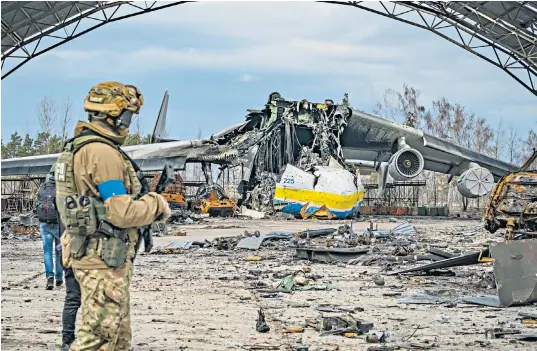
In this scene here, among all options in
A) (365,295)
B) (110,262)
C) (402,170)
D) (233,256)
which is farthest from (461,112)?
(110,262)

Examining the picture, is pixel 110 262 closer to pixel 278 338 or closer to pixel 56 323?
pixel 278 338

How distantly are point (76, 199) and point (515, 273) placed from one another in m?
5.66

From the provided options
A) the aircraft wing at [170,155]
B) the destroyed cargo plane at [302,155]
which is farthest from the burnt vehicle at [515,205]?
the aircraft wing at [170,155]

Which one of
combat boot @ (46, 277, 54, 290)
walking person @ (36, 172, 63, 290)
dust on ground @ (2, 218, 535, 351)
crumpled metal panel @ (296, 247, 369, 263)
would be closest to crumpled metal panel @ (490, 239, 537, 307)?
dust on ground @ (2, 218, 535, 351)

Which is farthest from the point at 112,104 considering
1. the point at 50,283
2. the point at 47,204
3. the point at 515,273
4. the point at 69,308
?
the point at 50,283

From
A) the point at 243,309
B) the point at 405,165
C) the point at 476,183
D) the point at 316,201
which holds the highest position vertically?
the point at 405,165

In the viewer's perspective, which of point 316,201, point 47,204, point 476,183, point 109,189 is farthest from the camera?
point 476,183

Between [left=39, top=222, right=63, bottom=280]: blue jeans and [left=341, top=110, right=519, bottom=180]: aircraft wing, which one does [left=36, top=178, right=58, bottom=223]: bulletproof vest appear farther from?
[left=341, top=110, right=519, bottom=180]: aircraft wing

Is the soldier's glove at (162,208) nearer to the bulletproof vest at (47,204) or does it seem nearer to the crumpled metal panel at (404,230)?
the bulletproof vest at (47,204)

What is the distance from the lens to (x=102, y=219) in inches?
169

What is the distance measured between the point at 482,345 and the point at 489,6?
Result: 20.6 m

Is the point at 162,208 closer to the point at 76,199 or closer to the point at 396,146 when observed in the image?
the point at 76,199

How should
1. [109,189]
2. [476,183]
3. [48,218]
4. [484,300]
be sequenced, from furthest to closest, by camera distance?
[476,183]
[48,218]
[484,300]
[109,189]

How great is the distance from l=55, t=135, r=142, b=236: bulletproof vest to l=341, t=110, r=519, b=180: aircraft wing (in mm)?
27683
